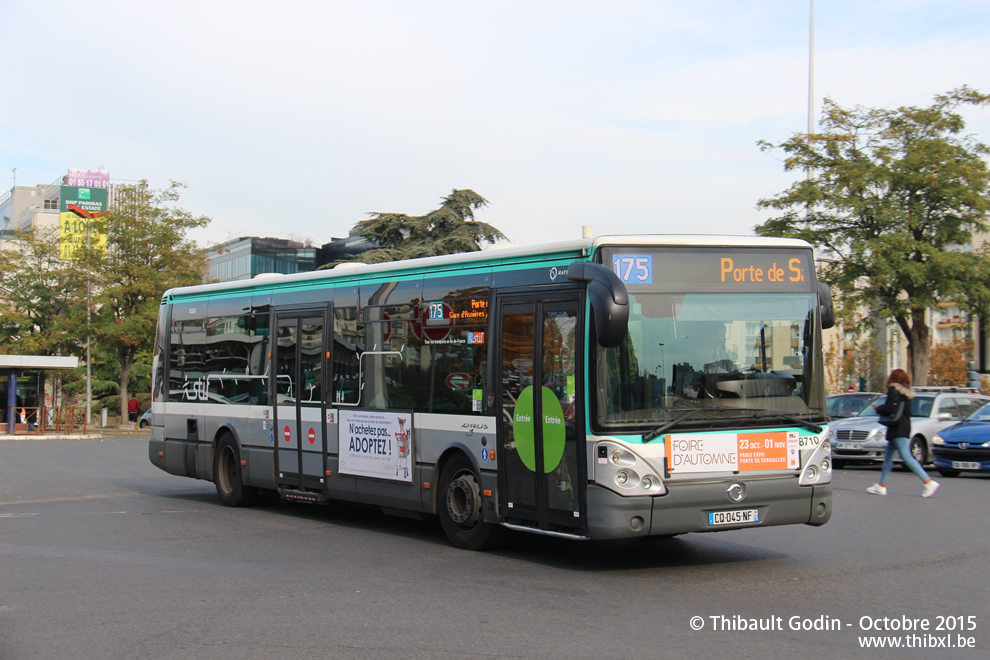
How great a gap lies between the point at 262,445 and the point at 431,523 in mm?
2755

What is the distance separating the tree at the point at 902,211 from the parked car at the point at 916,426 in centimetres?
454

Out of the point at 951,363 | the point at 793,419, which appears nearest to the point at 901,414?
the point at 793,419

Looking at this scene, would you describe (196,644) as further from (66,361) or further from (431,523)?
(66,361)

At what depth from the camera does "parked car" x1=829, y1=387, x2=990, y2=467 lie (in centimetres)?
2191

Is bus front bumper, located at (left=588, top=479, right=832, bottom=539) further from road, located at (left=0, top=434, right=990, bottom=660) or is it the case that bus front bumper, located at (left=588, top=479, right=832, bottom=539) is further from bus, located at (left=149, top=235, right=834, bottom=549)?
road, located at (left=0, top=434, right=990, bottom=660)

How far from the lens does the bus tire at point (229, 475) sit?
48.3 ft

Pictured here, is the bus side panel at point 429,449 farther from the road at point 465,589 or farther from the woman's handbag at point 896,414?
the woman's handbag at point 896,414

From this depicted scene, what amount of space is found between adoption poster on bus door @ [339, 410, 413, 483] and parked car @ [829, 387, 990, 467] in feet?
41.1

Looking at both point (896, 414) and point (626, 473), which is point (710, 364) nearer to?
point (626, 473)

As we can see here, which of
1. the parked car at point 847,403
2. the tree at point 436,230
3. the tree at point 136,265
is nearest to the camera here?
the parked car at point 847,403

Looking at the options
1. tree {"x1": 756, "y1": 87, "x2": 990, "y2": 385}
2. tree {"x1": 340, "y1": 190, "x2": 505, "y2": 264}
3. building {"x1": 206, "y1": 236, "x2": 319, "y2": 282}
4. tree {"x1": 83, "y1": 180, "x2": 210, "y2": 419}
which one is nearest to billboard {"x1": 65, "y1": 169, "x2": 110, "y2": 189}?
building {"x1": 206, "y1": 236, "x2": 319, "y2": 282}

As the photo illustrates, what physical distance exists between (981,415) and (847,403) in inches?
134

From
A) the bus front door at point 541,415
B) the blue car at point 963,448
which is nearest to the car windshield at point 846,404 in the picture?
the blue car at point 963,448

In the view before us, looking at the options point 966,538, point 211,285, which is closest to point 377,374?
point 211,285
